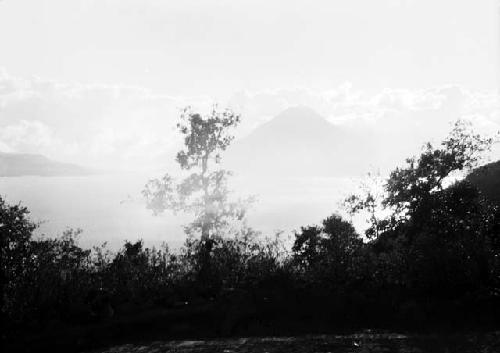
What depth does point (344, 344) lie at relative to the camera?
1105cm

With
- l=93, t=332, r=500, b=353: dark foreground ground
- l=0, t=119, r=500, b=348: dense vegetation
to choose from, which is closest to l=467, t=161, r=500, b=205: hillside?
l=0, t=119, r=500, b=348: dense vegetation

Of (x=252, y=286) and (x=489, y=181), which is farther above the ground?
(x=489, y=181)

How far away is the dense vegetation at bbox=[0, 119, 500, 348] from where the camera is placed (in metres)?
13.4

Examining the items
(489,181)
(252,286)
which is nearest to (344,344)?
(252,286)

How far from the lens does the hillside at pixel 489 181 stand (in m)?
45.1

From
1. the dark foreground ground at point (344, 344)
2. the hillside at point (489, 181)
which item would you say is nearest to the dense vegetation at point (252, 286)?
the dark foreground ground at point (344, 344)

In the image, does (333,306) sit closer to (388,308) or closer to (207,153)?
(388,308)

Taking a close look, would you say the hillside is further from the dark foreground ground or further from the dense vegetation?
the dark foreground ground

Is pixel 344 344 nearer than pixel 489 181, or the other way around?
pixel 344 344

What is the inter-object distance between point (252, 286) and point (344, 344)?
18.2 ft

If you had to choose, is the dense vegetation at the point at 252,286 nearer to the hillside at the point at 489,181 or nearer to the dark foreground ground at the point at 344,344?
the dark foreground ground at the point at 344,344

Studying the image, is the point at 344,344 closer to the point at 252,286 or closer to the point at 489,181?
the point at 252,286

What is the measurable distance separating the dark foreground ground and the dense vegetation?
4.10 feet

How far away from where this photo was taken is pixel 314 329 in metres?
13.1
